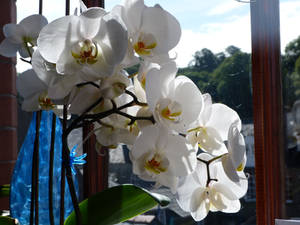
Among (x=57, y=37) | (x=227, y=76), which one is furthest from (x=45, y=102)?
(x=227, y=76)

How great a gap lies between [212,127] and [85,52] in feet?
0.61

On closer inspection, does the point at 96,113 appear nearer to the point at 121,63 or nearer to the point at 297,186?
the point at 121,63

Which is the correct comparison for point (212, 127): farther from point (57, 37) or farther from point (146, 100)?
point (57, 37)

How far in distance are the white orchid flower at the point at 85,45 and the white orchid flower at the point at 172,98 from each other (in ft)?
0.16

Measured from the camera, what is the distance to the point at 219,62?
1539 millimetres

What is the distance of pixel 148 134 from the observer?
45 cm

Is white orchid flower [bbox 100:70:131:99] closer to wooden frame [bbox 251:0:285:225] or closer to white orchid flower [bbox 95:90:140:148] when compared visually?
white orchid flower [bbox 95:90:140:148]

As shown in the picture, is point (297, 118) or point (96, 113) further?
point (297, 118)

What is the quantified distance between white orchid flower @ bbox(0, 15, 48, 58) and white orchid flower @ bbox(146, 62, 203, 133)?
11.6 inches

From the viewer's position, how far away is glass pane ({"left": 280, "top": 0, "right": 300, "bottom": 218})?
4.76ft

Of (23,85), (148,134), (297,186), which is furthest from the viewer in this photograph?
(297,186)

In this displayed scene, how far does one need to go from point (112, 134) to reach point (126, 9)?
0.51 ft

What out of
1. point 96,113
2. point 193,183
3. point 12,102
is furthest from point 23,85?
point 12,102

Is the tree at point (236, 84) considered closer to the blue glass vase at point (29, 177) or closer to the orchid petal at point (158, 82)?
the blue glass vase at point (29, 177)
